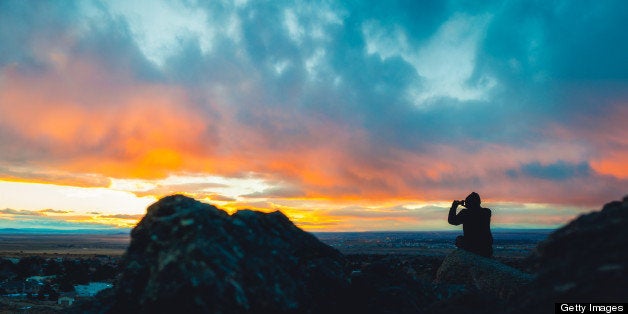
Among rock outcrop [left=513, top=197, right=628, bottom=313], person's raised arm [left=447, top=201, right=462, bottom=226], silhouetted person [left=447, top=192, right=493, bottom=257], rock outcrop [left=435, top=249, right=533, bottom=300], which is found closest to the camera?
rock outcrop [left=513, top=197, right=628, bottom=313]

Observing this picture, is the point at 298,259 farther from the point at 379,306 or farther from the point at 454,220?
the point at 454,220

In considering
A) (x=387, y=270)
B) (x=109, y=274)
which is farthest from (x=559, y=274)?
(x=109, y=274)

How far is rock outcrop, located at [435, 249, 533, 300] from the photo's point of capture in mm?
11117

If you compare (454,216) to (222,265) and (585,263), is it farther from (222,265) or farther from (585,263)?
(222,265)

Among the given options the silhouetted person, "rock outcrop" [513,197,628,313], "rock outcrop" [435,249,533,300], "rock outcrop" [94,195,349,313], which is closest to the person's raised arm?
the silhouetted person

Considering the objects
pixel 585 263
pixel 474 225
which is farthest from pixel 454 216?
pixel 585 263

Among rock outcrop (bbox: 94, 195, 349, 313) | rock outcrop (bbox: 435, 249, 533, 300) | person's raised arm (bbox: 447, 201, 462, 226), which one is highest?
person's raised arm (bbox: 447, 201, 462, 226)

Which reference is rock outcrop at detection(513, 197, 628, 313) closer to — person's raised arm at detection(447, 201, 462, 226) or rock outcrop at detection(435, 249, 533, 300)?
rock outcrop at detection(435, 249, 533, 300)

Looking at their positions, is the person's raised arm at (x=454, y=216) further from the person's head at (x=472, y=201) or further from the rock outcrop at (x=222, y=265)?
the rock outcrop at (x=222, y=265)

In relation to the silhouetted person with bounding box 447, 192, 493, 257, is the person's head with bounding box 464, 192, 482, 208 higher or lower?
higher

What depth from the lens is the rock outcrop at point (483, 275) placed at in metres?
11.1

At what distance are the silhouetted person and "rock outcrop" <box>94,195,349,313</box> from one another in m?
8.77

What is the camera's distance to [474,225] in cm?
1616

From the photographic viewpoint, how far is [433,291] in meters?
9.52
